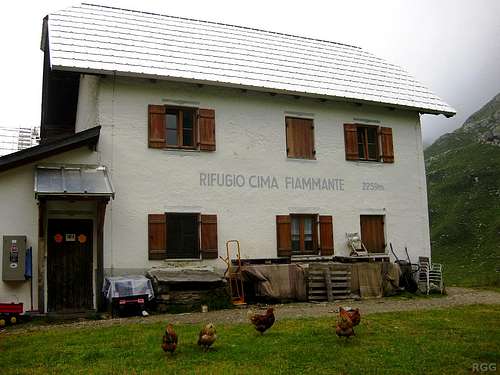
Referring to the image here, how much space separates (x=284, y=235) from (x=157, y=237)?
12.5 ft

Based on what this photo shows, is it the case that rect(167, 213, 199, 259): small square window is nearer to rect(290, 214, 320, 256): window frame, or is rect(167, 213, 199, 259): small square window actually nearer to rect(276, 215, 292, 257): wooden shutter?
rect(276, 215, 292, 257): wooden shutter

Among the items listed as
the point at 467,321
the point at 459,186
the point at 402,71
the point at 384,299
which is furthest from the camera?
the point at 459,186

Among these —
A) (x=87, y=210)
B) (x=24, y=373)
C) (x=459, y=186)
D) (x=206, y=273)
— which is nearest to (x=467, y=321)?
(x=206, y=273)

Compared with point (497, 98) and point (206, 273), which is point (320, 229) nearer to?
point (206, 273)

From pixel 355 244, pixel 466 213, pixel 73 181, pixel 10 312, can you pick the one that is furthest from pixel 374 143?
pixel 466 213

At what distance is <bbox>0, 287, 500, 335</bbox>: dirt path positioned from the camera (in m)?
11.6

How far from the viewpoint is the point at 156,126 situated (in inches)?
589

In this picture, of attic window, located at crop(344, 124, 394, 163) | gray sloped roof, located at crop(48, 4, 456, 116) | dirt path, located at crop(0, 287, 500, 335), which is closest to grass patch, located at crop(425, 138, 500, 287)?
dirt path, located at crop(0, 287, 500, 335)

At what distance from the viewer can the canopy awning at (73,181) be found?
41.4 feet

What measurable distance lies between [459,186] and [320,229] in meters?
39.0

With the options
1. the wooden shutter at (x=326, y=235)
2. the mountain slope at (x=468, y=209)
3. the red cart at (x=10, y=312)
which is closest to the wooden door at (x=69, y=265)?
the red cart at (x=10, y=312)

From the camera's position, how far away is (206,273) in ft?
46.4

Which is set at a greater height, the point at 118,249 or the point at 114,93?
the point at 114,93

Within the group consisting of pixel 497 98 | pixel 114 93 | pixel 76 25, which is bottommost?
pixel 114 93
